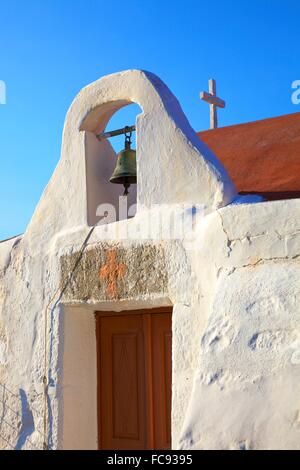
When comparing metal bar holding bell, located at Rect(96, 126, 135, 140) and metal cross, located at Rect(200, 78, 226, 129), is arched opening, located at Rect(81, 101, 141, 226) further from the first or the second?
metal cross, located at Rect(200, 78, 226, 129)

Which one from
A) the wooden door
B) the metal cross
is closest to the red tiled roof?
the metal cross

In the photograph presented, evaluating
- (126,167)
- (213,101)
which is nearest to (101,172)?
(126,167)

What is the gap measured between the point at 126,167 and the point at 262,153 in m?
2.75

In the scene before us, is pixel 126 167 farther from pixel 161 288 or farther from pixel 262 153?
pixel 262 153

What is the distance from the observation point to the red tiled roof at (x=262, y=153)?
6.89 m

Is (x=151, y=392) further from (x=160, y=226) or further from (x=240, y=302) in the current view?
(x=240, y=302)

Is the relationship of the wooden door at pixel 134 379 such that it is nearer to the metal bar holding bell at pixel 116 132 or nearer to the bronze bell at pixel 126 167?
the bronze bell at pixel 126 167

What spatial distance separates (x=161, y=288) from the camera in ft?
16.3

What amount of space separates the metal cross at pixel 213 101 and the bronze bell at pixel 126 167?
16.1 feet

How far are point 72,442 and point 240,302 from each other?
2.41 m

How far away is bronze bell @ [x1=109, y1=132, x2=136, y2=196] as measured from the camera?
227 inches
